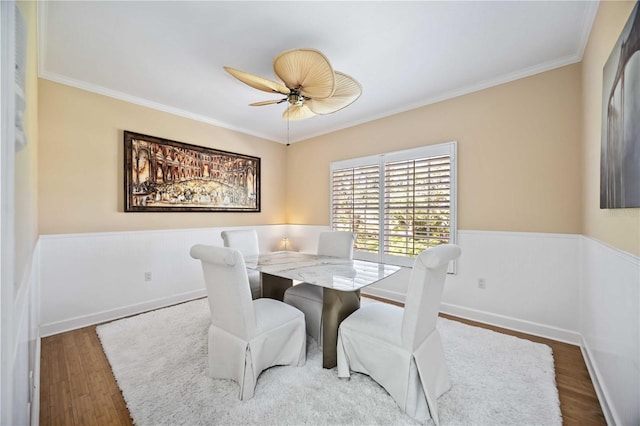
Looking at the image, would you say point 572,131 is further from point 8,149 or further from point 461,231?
point 8,149

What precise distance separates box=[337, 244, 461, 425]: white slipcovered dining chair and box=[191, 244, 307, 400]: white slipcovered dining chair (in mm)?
397

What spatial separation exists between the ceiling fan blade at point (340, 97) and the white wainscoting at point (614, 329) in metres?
1.91

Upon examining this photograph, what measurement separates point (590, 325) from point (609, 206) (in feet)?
3.64

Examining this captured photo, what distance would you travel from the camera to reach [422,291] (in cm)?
152

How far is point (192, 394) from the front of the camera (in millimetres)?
1749

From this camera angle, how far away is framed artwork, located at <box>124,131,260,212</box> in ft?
10.6

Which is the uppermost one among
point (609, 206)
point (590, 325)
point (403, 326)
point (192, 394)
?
point (609, 206)

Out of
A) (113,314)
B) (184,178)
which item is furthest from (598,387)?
(184,178)

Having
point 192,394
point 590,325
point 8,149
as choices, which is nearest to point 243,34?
point 8,149

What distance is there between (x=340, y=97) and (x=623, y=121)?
1723mm

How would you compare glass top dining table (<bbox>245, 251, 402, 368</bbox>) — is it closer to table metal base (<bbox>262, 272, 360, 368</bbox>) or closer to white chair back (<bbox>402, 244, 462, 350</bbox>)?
table metal base (<bbox>262, 272, 360, 368</bbox>)

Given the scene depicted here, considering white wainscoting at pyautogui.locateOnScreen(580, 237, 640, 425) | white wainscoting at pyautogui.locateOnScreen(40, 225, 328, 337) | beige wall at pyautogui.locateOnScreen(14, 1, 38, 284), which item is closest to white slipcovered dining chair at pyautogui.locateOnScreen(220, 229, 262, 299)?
white wainscoting at pyautogui.locateOnScreen(40, 225, 328, 337)

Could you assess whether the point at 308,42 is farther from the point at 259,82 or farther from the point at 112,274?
the point at 112,274

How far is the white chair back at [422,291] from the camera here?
1.49 metres
